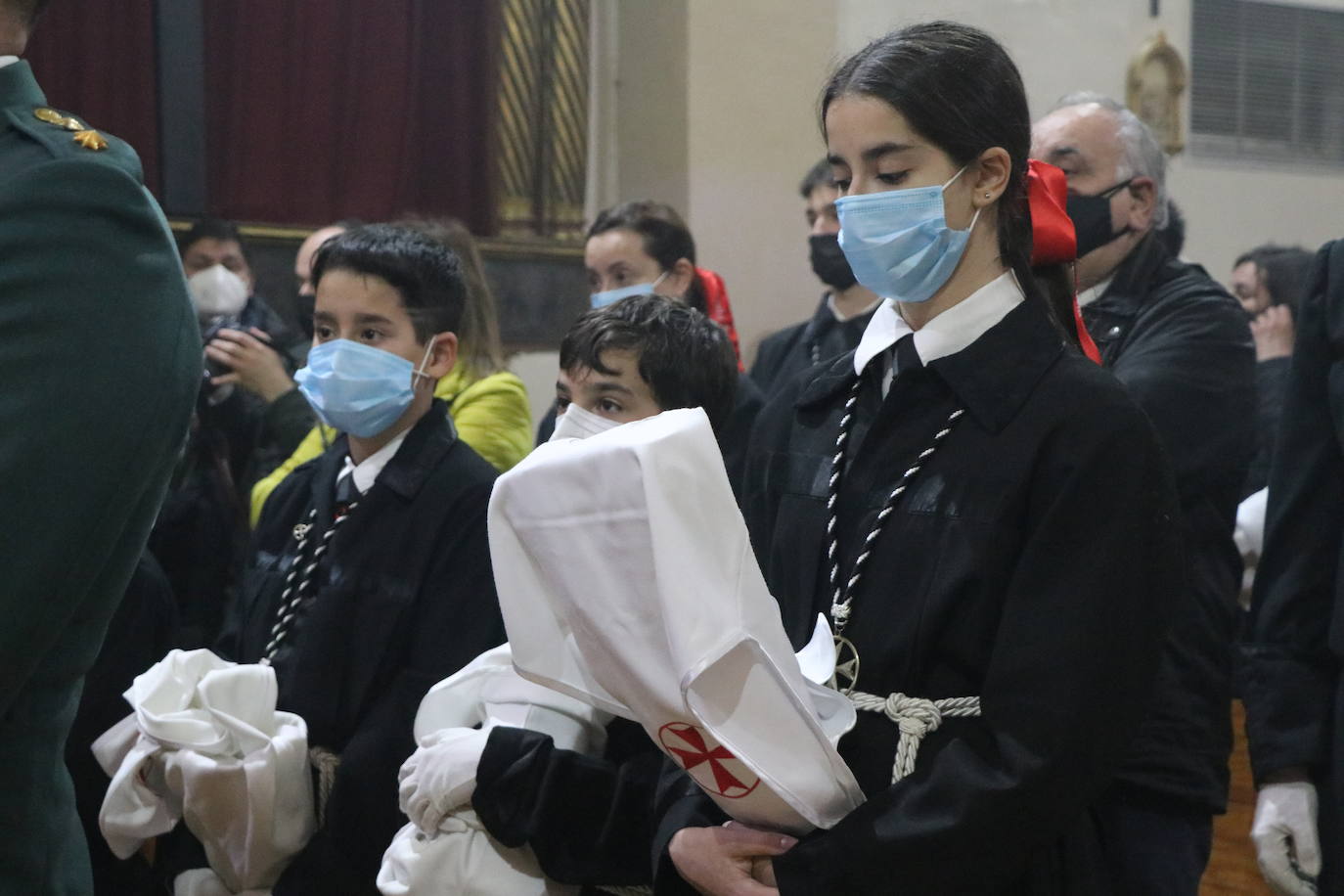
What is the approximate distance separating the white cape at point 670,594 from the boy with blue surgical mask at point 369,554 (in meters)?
1.01

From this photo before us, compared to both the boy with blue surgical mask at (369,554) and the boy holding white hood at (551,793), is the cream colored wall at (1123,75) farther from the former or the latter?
the boy holding white hood at (551,793)

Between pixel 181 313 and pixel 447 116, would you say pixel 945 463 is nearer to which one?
pixel 181 313

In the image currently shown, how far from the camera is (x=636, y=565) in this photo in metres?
1.44

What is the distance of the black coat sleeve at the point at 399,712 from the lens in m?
2.44

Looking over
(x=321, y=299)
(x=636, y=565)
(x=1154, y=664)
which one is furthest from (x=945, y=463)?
(x=321, y=299)

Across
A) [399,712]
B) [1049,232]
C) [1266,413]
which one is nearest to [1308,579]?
[1049,232]

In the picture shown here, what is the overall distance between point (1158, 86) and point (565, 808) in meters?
7.33

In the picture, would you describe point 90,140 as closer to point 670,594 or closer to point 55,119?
point 55,119

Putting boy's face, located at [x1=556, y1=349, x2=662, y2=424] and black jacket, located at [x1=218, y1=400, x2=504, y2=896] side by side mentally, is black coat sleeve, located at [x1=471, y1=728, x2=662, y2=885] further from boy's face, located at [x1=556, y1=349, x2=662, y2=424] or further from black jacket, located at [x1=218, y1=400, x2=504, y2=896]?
boy's face, located at [x1=556, y1=349, x2=662, y2=424]

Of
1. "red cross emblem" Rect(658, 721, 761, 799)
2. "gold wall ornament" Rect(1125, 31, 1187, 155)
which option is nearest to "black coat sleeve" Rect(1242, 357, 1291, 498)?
"gold wall ornament" Rect(1125, 31, 1187, 155)

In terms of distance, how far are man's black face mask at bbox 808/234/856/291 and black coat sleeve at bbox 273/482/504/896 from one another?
67.9 inches

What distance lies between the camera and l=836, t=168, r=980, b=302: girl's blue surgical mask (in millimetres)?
1755

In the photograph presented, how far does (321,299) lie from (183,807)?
100cm

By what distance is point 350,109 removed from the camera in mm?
5988
